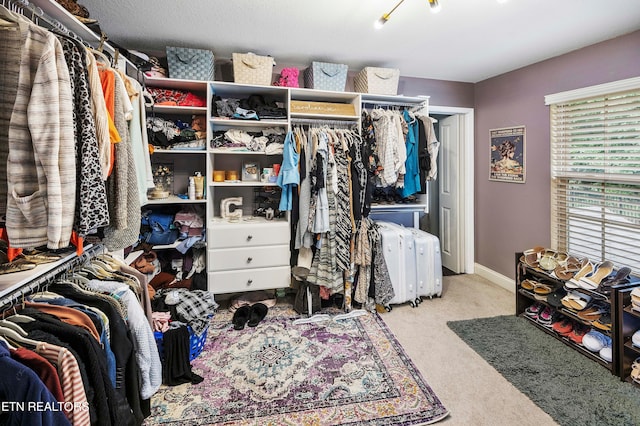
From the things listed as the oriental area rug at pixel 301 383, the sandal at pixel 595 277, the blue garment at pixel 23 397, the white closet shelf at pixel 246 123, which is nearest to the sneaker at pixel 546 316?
the sandal at pixel 595 277

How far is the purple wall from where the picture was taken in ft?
8.37

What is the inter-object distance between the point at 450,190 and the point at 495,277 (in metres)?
1.14

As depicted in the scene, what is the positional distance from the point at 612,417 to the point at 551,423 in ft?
1.13

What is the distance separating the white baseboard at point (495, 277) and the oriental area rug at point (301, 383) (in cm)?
168

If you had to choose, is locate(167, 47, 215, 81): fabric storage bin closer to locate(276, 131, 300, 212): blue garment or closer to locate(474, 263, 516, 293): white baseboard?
locate(276, 131, 300, 212): blue garment

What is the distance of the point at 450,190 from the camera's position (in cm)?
411

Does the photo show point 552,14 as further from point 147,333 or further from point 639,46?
point 147,333

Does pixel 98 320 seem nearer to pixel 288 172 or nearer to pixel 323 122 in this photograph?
pixel 288 172

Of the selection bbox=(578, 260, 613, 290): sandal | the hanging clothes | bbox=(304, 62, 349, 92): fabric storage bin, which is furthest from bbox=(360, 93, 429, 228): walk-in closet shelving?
the hanging clothes

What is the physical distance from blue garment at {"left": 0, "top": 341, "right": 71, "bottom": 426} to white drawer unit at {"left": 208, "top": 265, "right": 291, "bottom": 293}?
76.3 inches

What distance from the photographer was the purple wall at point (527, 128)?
100 inches

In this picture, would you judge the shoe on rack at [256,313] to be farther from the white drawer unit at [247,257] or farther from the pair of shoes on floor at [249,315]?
the white drawer unit at [247,257]

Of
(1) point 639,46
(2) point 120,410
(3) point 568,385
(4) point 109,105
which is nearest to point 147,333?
(2) point 120,410

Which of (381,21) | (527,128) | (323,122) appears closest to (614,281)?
(527,128)
